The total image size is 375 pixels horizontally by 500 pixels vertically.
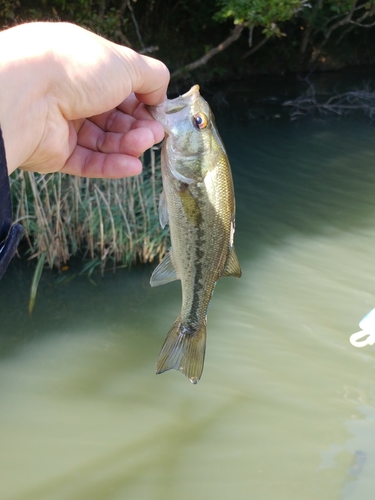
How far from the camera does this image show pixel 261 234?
22.7 feet

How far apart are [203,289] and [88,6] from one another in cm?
991

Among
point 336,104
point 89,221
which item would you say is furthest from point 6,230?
point 336,104

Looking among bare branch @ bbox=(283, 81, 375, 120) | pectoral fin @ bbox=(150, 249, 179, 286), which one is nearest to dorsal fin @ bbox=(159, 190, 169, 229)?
pectoral fin @ bbox=(150, 249, 179, 286)

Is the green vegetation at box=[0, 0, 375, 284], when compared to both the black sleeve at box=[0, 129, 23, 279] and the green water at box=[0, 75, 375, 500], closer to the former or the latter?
the green water at box=[0, 75, 375, 500]

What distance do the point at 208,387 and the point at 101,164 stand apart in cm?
253

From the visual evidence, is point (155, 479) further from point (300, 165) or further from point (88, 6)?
point (88, 6)

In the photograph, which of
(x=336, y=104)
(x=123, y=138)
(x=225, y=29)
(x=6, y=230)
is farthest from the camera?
(x=225, y=29)

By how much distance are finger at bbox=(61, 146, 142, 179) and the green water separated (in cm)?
208

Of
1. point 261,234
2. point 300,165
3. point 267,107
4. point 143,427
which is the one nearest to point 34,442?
point 143,427

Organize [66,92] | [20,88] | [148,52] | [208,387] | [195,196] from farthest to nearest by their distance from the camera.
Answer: [148,52] → [208,387] → [195,196] → [66,92] → [20,88]

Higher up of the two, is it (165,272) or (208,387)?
(165,272)

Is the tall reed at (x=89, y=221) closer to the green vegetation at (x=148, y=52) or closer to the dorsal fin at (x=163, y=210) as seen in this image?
the green vegetation at (x=148, y=52)

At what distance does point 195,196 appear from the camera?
1896mm

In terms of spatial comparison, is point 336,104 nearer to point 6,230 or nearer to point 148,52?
point 148,52
